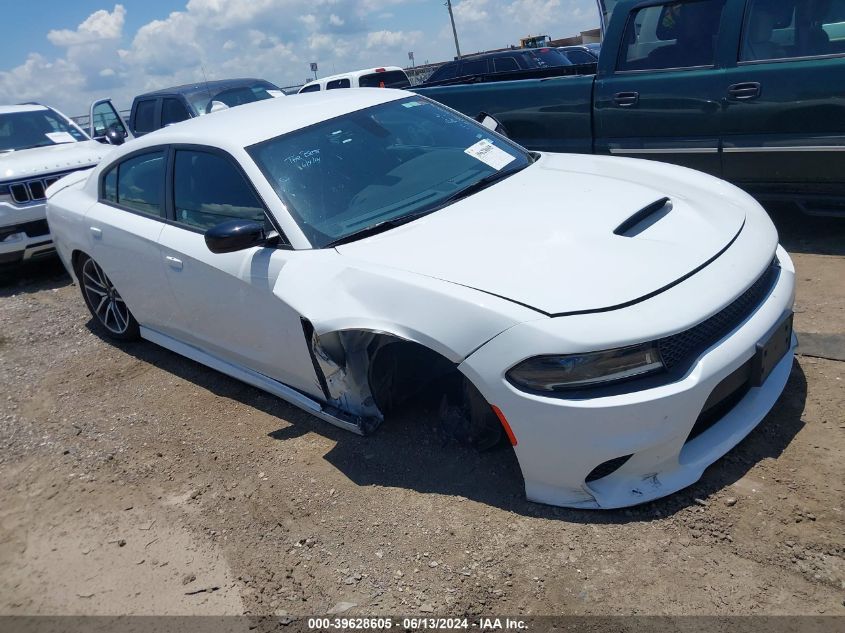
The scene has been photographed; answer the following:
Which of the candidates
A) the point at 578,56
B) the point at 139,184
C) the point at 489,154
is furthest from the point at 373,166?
the point at 578,56

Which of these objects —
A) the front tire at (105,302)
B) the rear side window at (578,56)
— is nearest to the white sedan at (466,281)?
the front tire at (105,302)

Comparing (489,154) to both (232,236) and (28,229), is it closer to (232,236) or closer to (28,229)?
(232,236)

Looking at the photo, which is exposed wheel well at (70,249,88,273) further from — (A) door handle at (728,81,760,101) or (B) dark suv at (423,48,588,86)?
(B) dark suv at (423,48,588,86)

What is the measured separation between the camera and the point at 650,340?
2.44 meters

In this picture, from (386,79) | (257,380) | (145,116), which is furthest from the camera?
(386,79)

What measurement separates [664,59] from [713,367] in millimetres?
3725

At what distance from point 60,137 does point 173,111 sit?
192 centimetres

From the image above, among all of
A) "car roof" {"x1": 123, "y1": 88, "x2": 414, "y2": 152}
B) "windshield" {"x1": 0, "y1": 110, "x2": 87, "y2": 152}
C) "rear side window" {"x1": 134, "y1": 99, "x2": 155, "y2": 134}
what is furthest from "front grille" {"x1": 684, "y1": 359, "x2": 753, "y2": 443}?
"rear side window" {"x1": 134, "y1": 99, "x2": 155, "y2": 134}

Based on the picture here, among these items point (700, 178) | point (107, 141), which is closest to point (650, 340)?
point (700, 178)

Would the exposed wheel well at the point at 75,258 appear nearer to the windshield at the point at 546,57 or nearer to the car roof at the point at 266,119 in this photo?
the car roof at the point at 266,119

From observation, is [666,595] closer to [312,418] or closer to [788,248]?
[312,418]

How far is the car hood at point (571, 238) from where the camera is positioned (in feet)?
8.50

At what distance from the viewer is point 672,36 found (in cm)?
545

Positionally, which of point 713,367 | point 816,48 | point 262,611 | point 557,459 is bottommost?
point 262,611
